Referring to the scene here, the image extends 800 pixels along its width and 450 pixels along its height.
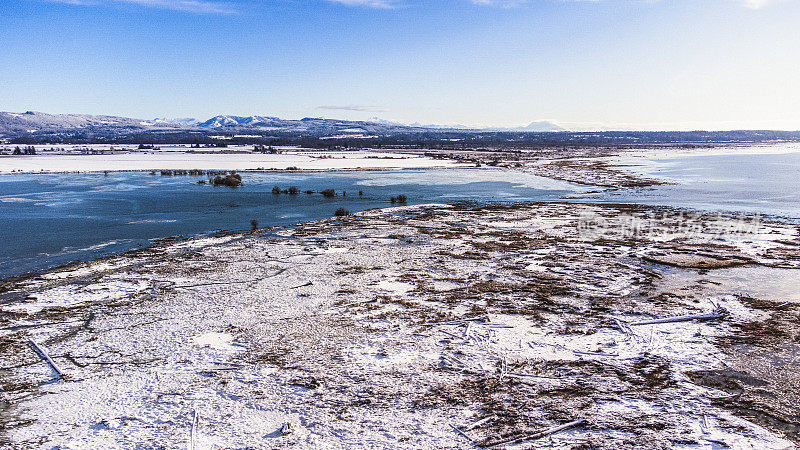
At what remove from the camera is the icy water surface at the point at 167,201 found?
54.1ft

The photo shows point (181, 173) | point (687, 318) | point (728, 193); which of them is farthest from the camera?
point (181, 173)

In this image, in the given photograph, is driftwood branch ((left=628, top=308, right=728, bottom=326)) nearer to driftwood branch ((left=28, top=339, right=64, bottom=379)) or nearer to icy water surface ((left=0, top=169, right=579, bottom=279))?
driftwood branch ((left=28, top=339, right=64, bottom=379))

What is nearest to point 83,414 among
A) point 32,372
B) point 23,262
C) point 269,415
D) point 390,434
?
point 32,372

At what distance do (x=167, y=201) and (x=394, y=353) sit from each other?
74.5ft

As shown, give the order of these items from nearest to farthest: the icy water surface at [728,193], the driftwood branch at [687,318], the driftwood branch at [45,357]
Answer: the driftwood branch at [45,357], the driftwood branch at [687,318], the icy water surface at [728,193]

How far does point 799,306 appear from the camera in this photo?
1002 cm

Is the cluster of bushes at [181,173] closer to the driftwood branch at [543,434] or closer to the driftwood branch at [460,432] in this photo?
the driftwood branch at [460,432]

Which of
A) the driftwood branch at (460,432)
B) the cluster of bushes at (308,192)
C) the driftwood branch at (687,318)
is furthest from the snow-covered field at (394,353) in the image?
the cluster of bushes at (308,192)

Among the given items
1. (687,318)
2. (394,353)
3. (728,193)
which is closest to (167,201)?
(394,353)

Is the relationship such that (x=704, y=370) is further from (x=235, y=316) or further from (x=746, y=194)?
(x=746, y=194)

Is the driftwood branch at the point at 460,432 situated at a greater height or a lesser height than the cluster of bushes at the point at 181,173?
lesser

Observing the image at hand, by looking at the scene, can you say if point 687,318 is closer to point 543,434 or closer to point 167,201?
point 543,434

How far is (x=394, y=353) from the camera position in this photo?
811 cm

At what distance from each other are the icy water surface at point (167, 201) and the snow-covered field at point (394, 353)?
4.35 metres
